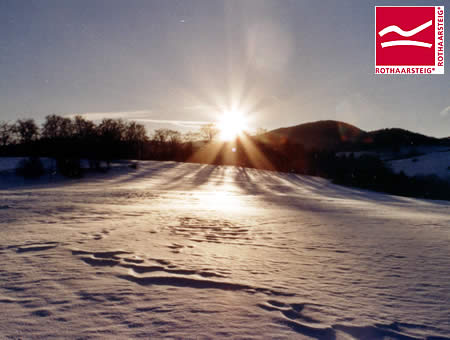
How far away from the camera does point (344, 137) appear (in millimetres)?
Answer: 112812

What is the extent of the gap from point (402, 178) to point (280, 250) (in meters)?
29.6

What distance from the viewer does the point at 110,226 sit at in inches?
233

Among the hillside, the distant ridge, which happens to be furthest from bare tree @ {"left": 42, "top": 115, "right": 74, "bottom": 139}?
the hillside

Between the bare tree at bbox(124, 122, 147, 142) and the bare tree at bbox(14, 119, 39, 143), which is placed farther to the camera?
the bare tree at bbox(124, 122, 147, 142)

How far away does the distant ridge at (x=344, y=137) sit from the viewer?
79.9 meters

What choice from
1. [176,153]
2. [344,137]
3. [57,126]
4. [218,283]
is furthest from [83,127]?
[344,137]

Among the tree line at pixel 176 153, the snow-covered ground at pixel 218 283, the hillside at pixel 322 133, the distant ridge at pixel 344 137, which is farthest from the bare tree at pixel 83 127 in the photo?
the hillside at pixel 322 133

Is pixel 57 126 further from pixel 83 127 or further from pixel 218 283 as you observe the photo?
pixel 218 283

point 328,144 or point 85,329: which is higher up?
point 328,144

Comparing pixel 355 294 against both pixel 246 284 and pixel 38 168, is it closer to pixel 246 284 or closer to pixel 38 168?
pixel 246 284

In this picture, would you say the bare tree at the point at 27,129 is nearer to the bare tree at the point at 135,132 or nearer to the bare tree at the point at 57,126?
the bare tree at the point at 57,126

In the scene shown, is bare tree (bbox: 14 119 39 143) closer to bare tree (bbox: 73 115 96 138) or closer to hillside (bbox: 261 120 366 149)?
bare tree (bbox: 73 115 96 138)

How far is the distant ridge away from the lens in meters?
79.9

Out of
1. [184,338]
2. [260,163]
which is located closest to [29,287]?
[184,338]
